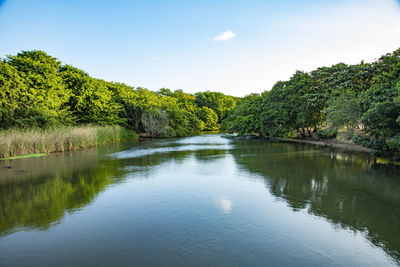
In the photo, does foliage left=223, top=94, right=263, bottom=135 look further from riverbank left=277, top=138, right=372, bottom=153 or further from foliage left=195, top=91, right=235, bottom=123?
foliage left=195, top=91, right=235, bottom=123

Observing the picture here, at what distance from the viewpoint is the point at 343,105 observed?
1858 cm

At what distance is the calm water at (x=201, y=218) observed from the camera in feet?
16.6

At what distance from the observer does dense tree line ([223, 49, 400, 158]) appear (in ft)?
45.4

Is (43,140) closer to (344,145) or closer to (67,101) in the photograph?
(67,101)

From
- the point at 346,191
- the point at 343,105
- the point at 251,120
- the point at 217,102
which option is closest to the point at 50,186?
the point at 346,191

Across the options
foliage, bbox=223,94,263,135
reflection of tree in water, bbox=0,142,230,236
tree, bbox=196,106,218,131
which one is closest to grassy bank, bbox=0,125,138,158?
reflection of tree in water, bbox=0,142,230,236

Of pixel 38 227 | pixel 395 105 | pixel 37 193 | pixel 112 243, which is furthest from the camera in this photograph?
pixel 395 105

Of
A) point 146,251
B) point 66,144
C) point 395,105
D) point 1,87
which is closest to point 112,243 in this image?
point 146,251

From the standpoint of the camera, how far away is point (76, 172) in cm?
1325

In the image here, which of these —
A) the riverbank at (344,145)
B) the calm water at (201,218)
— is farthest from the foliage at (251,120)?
the calm water at (201,218)

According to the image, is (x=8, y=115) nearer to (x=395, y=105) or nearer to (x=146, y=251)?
(x=146, y=251)

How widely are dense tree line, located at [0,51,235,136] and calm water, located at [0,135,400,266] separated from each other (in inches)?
497

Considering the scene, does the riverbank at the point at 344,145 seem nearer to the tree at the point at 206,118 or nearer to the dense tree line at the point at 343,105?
the dense tree line at the point at 343,105

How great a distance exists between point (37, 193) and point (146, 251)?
660 centimetres
